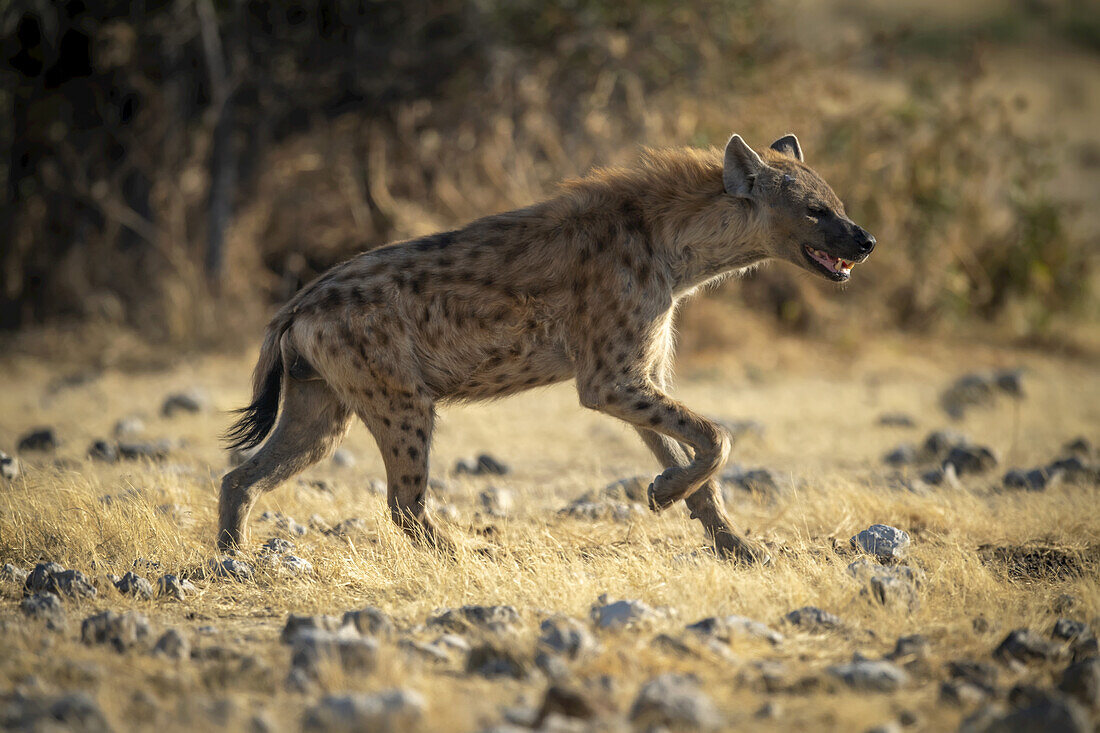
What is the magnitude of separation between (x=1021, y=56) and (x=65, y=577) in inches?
1266

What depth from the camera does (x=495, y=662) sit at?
3.28 meters

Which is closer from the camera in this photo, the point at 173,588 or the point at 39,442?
the point at 173,588

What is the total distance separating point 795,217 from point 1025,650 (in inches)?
95.4

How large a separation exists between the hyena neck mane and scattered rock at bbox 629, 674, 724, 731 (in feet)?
8.75

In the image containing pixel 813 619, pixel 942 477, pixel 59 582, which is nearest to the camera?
pixel 813 619

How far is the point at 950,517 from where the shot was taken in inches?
205

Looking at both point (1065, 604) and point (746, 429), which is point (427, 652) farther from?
point (746, 429)

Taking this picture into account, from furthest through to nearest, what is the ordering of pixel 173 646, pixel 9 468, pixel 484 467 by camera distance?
pixel 484 467
pixel 9 468
pixel 173 646

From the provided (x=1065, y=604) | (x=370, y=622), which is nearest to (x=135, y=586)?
(x=370, y=622)

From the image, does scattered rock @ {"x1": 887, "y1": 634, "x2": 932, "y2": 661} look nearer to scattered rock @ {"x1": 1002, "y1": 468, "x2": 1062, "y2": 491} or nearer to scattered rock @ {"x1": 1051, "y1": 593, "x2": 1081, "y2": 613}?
scattered rock @ {"x1": 1051, "y1": 593, "x2": 1081, "y2": 613}

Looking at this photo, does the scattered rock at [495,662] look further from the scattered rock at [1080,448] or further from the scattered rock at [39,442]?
the scattered rock at [1080,448]

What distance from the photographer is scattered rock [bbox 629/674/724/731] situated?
9.02 ft

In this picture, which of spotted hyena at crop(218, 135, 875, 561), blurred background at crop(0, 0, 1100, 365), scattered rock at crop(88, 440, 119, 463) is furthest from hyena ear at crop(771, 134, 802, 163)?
blurred background at crop(0, 0, 1100, 365)

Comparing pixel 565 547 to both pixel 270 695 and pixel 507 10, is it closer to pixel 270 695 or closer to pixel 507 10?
pixel 270 695
